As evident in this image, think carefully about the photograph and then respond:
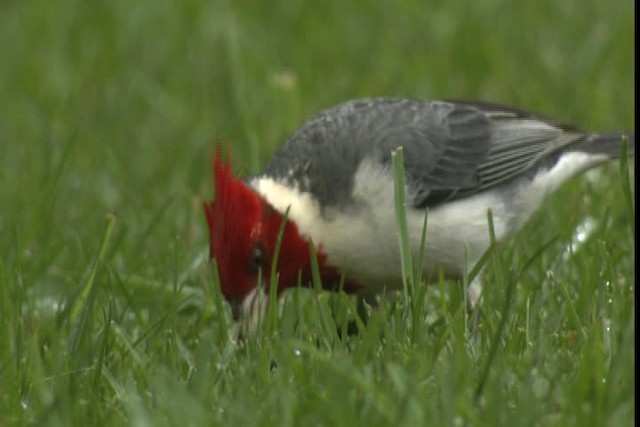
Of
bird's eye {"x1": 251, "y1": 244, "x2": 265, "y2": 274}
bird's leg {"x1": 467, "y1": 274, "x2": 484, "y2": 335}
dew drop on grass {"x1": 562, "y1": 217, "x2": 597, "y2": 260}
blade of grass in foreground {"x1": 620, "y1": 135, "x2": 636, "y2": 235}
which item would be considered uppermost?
blade of grass in foreground {"x1": 620, "y1": 135, "x2": 636, "y2": 235}

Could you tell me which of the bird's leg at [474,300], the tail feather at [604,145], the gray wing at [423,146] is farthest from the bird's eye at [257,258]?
the tail feather at [604,145]

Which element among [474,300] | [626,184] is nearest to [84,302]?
[474,300]

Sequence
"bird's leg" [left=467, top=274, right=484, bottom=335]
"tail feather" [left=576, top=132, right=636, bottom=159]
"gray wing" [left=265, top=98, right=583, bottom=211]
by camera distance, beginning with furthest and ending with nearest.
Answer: "tail feather" [left=576, top=132, right=636, bottom=159], "gray wing" [left=265, top=98, right=583, bottom=211], "bird's leg" [left=467, top=274, right=484, bottom=335]

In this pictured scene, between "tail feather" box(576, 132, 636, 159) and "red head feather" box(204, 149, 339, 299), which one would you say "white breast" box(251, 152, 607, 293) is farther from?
"tail feather" box(576, 132, 636, 159)

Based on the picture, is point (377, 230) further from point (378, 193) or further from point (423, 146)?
point (423, 146)

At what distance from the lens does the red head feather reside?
177 inches

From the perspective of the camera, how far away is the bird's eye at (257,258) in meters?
4.52

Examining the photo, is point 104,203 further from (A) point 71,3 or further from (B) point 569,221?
(A) point 71,3

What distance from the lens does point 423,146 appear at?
516 cm

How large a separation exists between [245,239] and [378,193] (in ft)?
1.63

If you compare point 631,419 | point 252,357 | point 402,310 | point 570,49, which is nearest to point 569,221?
point 402,310

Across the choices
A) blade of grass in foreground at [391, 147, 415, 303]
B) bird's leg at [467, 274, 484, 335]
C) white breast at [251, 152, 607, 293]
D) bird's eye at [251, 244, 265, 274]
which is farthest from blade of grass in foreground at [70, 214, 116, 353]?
bird's leg at [467, 274, 484, 335]

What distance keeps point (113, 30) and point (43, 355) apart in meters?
4.24

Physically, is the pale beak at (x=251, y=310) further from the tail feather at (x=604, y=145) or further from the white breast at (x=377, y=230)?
the tail feather at (x=604, y=145)
